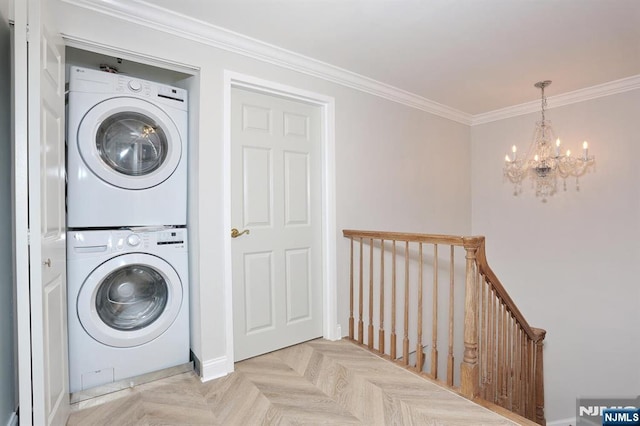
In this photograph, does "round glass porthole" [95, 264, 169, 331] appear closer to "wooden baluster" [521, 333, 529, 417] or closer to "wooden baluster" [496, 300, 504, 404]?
"wooden baluster" [496, 300, 504, 404]

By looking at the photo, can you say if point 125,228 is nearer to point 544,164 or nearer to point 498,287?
point 498,287

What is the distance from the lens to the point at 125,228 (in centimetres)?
204

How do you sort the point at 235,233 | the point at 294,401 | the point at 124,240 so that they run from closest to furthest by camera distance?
the point at 294,401
the point at 124,240
the point at 235,233

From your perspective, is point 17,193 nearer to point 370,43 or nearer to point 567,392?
point 370,43

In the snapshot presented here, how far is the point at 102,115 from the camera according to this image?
6.28ft

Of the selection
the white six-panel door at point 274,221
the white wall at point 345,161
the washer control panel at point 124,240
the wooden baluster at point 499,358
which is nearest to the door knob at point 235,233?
the white six-panel door at point 274,221

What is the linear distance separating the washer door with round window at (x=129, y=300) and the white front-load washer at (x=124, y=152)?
0.26m

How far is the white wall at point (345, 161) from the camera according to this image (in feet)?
6.65

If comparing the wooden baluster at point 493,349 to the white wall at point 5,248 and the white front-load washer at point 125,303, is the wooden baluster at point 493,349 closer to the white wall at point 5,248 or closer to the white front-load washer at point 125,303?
the white front-load washer at point 125,303

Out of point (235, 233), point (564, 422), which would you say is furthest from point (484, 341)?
point (564, 422)

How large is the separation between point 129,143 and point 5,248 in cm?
82

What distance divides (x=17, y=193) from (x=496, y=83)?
3.48m

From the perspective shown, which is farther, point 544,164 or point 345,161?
point 544,164

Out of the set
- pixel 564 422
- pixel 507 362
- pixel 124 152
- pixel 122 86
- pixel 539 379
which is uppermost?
pixel 122 86
